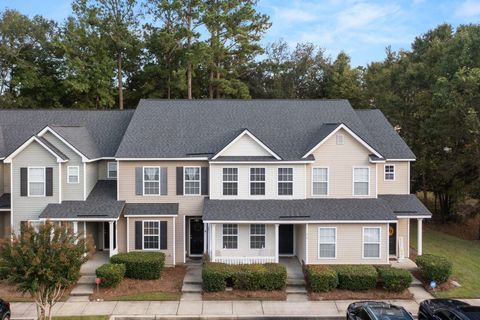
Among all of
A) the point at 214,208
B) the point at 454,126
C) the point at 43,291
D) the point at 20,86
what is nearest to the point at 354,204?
the point at 214,208

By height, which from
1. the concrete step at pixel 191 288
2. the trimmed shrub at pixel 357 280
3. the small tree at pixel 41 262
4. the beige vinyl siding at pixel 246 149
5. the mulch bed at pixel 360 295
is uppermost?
the beige vinyl siding at pixel 246 149

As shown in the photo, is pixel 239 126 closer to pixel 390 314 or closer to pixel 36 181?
pixel 36 181

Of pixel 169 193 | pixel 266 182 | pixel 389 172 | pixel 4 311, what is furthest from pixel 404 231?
pixel 4 311

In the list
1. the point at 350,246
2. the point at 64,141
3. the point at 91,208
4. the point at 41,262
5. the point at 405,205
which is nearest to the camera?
the point at 41,262

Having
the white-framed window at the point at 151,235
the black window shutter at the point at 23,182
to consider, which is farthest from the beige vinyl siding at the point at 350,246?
the black window shutter at the point at 23,182

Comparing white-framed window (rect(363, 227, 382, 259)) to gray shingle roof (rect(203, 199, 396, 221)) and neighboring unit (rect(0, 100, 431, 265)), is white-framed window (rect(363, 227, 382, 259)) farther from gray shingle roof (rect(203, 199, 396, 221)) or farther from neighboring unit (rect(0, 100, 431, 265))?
gray shingle roof (rect(203, 199, 396, 221))

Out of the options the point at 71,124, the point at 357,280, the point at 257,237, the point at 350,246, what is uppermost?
the point at 71,124

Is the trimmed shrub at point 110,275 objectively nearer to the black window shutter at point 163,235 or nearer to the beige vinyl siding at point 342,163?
the black window shutter at point 163,235
